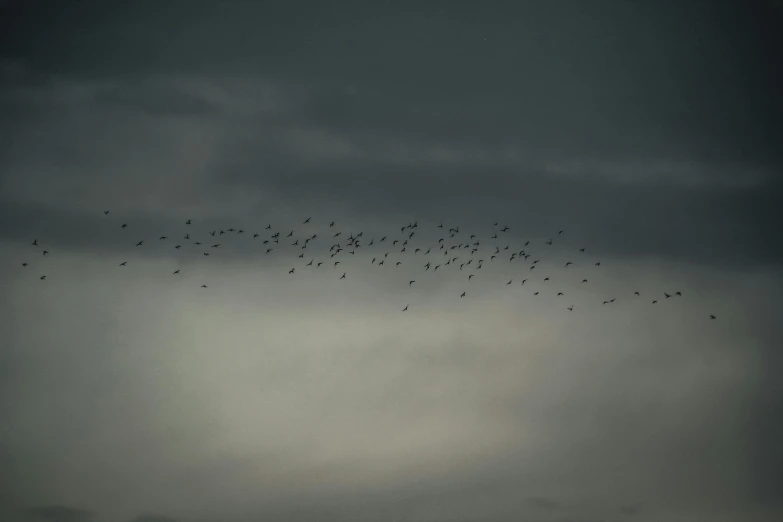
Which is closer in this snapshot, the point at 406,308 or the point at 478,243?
the point at 478,243

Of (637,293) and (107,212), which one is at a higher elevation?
(107,212)

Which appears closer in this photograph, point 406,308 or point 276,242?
point 276,242

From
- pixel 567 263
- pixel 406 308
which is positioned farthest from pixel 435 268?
pixel 567 263

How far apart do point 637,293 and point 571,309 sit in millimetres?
11054

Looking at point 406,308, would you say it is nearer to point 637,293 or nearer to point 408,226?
point 408,226

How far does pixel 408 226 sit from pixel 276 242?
1836cm

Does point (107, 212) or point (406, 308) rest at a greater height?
point (107, 212)

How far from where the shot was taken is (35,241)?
15200 centimetres

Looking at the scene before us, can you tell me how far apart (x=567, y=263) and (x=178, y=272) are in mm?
55795

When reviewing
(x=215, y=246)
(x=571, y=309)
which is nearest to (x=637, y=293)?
(x=571, y=309)

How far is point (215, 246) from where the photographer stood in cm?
14725

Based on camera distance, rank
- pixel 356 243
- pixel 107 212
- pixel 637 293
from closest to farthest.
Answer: pixel 356 243
pixel 107 212
pixel 637 293

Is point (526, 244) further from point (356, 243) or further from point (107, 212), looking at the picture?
point (107, 212)

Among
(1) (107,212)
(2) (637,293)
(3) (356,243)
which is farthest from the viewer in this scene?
(2) (637,293)
